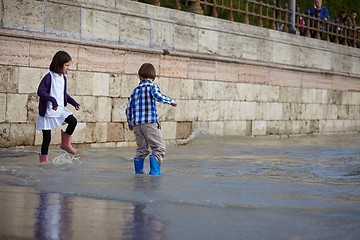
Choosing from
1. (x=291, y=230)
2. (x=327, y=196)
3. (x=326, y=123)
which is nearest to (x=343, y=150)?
(x=326, y=123)

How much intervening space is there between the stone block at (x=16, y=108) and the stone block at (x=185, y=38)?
164 inches

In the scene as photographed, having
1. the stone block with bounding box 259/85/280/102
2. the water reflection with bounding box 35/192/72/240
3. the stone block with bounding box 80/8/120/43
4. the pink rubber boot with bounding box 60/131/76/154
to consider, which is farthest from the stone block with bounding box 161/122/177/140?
the water reflection with bounding box 35/192/72/240

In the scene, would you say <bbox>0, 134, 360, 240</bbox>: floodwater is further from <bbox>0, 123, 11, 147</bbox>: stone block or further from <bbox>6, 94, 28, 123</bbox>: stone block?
<bbox>6, 94, 28, 123</bbox>: stone block

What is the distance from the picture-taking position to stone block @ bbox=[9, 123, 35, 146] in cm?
1203

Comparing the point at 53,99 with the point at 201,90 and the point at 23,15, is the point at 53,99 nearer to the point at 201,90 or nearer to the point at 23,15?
the point at 23,15

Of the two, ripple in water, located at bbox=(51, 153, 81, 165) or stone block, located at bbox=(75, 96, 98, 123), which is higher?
stone block, located at bbox=(75, 96, 98, 123)

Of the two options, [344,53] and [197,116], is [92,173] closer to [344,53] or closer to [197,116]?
[197,116]

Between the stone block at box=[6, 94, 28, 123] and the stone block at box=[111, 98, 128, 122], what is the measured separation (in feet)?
7.24

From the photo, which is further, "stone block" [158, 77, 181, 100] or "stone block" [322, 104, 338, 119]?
"stone block" [322, 104, 338, 119]

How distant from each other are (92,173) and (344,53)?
49.9ft

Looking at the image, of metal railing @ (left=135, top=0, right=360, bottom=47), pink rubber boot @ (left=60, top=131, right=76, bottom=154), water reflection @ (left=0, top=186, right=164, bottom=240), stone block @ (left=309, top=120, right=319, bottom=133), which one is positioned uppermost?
metal railing @ (left=135, top=0, right=360, bottom=47)

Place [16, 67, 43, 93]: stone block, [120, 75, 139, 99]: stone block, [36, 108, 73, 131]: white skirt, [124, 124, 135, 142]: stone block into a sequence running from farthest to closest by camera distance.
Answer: [124, 124, 135, 142]: stone block
[120, 75, 139, 99]: stone block
[16, 67, 43, 93]: stone block
[36, 108, 73, 131]: white skirt

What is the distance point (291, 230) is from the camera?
5.53m

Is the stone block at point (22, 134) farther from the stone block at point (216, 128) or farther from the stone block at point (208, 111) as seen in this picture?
the stone block at point (216, 128)
